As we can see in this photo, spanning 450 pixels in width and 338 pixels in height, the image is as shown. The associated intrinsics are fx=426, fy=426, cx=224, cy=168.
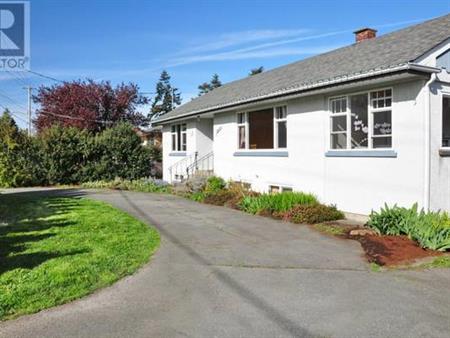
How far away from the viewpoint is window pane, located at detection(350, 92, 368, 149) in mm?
11070

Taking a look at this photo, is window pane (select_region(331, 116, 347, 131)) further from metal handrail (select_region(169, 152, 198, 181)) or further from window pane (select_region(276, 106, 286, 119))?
metal handrail (select_region(169, 152, 198, 181))

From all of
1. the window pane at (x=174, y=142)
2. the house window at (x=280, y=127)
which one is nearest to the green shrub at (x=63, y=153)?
the window pane at (x=174, y=142)

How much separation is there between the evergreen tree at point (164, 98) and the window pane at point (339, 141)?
48.1 meters

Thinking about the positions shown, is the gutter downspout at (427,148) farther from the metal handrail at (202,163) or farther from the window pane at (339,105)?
the metal handrail at (202,163)

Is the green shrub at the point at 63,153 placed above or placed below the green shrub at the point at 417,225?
above

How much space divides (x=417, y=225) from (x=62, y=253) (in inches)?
270

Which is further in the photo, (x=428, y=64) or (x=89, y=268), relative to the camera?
(x=428, y=64)

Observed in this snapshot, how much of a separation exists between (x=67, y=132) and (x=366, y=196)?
60.0ft

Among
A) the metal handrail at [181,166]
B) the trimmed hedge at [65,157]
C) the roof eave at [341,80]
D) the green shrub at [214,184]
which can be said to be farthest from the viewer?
the trimmed hedge at [65,157]

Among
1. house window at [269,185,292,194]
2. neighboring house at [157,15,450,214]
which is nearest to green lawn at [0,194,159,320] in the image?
house window at [269,185,292,194]

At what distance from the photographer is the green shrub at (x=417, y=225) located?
8.16 m

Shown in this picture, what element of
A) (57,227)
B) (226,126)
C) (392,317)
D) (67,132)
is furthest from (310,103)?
(67,132)

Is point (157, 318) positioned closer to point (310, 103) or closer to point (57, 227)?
point (57, 227)

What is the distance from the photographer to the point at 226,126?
18.2 m
